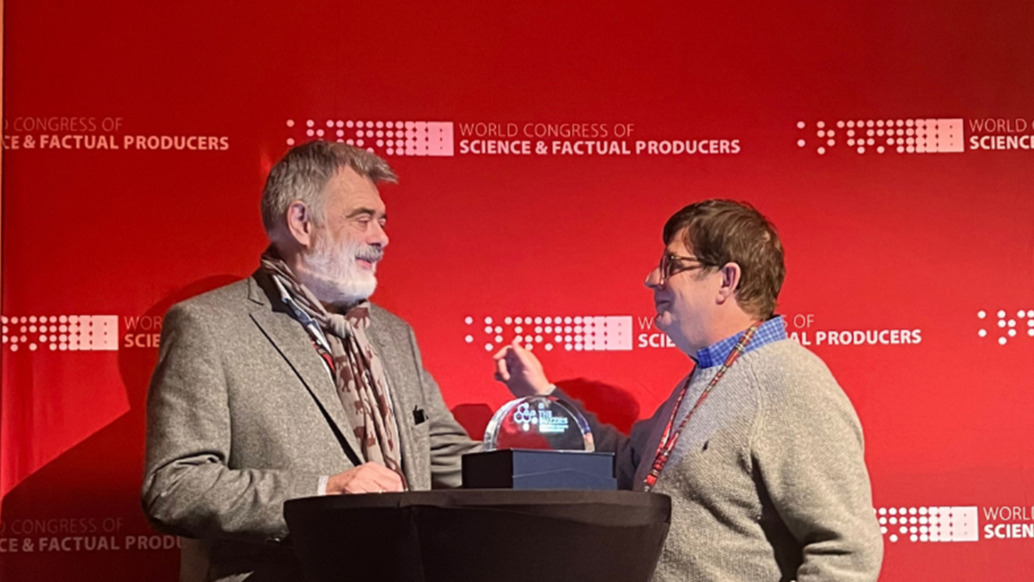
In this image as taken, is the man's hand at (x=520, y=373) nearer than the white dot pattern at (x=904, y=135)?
Yes

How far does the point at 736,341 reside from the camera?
3.44m

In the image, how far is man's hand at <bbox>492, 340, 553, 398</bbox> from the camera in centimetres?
410

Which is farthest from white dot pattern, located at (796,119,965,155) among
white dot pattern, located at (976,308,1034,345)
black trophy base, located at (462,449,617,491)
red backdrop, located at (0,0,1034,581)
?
black trophy base, located at (462,449,617,491)

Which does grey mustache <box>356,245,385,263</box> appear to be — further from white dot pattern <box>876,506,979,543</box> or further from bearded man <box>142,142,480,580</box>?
white dot pattern <box>876,506,979,543</box>

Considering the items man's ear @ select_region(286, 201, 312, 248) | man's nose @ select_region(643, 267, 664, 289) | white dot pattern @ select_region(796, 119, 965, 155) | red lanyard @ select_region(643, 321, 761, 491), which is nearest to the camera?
red lanyard @ select_region(643, 321, 761, 491)

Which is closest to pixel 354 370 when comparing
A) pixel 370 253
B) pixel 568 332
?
pixel 370 253

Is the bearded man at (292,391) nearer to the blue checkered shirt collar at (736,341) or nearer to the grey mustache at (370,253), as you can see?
the grey mustache at (370,253)

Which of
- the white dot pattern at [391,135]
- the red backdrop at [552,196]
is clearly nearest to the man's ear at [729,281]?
the red backdrop at [552,196]

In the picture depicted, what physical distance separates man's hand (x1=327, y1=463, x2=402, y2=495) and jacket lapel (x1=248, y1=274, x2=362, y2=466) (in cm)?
29

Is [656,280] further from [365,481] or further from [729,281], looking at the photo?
[365,481]

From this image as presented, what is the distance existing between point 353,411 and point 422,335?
0.65m

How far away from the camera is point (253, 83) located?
4207mm

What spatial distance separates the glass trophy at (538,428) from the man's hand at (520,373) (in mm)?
269

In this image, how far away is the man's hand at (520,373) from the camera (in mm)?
4102
